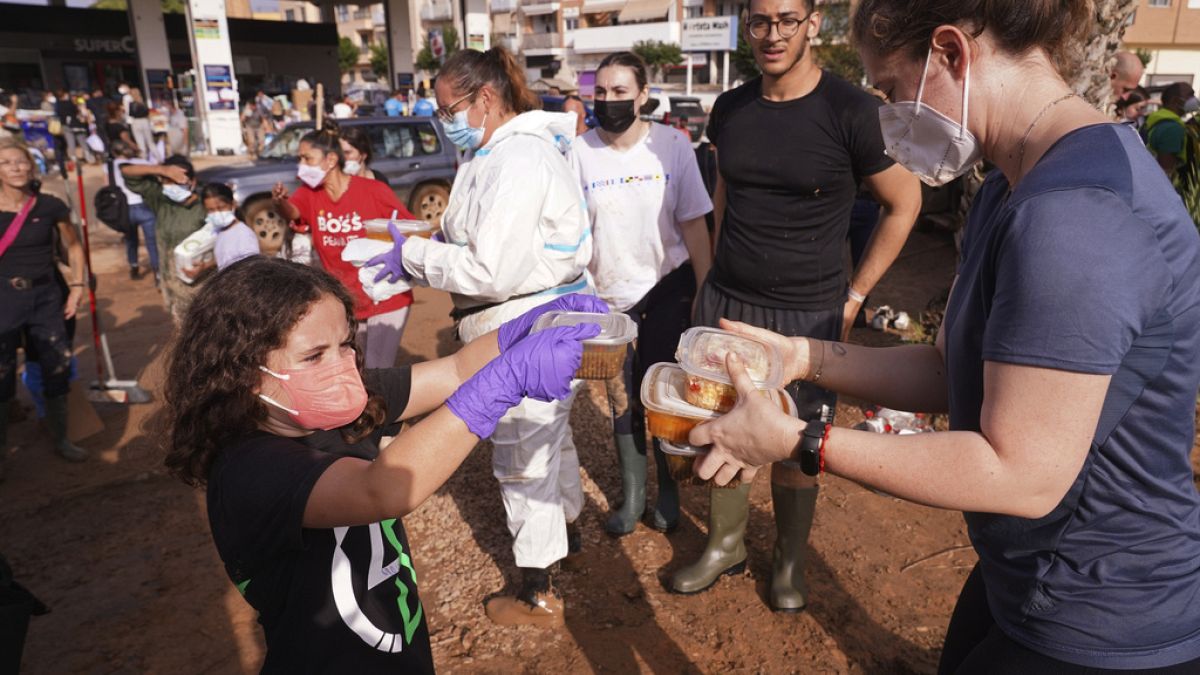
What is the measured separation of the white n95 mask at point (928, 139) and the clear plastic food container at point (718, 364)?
21.9 inches

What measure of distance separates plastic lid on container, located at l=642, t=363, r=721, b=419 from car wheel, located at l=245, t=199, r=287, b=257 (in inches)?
358

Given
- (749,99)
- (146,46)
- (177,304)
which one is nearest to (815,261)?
(749,99)

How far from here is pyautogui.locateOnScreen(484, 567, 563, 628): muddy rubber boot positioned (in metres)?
3.13

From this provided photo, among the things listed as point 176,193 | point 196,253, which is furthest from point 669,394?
point 176,193

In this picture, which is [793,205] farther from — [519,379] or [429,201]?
[429,201]

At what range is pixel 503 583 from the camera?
3.43 m

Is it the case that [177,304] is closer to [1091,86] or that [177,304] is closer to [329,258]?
[329,258]

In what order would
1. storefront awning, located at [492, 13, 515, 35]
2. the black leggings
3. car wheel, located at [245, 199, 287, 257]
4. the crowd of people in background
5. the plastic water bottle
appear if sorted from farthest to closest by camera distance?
storefront awning, located at [492, 13, 515, 35], car wheel, located at [245, 199, 287, 257], the plastic water bottle, the black leggings, the crowd of people in background

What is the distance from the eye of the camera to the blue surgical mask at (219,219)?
5531 millimetres

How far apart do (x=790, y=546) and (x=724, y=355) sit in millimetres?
1704

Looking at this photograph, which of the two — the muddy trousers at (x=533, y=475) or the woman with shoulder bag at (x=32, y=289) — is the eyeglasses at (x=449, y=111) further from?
the woman with shoulder bag at (x=32, y=289)

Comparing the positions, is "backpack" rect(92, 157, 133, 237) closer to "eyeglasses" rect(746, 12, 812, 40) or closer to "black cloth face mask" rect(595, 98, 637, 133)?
"black cloth face mask" rect(595, 98, 637, 133)

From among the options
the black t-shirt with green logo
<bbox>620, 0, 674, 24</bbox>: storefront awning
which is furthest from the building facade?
the black t-shirt with green logo

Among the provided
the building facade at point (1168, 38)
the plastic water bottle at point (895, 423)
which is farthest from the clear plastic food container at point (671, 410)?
the building facade at point (1168, 38)
